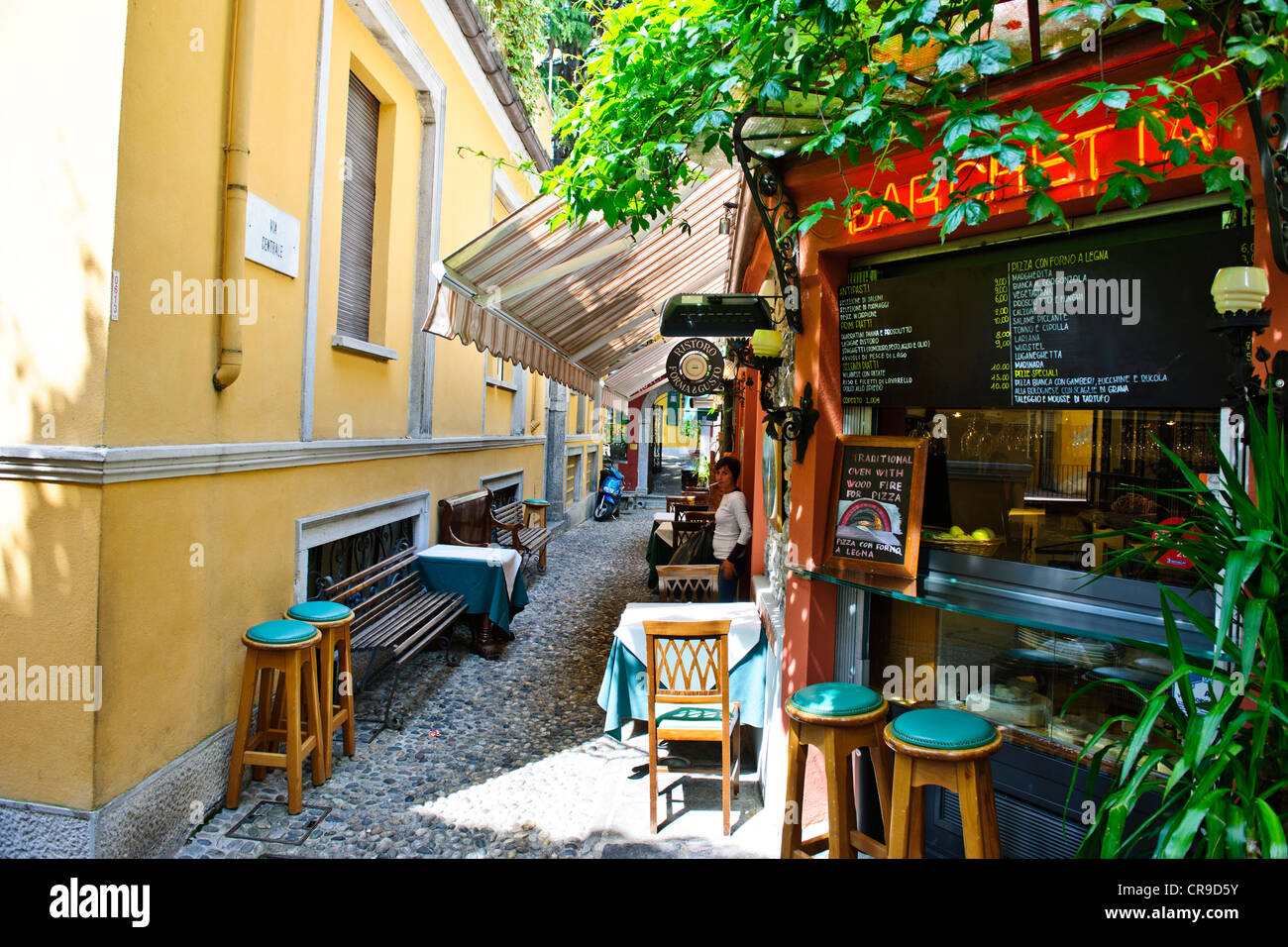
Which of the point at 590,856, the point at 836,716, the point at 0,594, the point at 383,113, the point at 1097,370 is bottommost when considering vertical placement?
the point at 590,856

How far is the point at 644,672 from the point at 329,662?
6.26ft

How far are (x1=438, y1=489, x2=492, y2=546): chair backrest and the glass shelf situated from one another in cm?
536

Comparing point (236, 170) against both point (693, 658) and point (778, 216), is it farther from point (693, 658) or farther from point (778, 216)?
point (693, 658)

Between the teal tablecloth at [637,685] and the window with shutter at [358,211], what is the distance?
3.49m

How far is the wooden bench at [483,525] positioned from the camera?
316 inches

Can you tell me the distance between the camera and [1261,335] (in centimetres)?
235

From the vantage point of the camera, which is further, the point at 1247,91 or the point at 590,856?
the point at 590,856

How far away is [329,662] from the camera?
448 cm

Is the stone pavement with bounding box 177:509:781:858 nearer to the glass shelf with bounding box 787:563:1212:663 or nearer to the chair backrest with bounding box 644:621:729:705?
the chair backrest with bounding box 644:621:729:705

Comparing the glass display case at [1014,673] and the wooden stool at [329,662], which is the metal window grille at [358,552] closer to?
the wooden stool at [329,662]

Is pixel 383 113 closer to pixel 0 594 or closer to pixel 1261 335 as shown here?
pixel 0 594

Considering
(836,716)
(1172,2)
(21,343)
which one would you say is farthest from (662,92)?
(21,343)

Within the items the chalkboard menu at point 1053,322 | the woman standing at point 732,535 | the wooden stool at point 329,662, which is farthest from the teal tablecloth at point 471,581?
the chalkboard menu at point 1053,322
